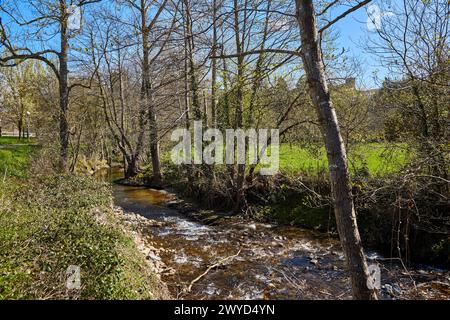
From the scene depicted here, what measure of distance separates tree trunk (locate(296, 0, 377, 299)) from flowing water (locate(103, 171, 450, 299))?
137 cm

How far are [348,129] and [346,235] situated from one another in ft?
22.5

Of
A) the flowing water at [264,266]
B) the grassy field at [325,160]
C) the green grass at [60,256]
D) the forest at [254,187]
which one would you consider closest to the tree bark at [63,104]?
the forest at [254,187]

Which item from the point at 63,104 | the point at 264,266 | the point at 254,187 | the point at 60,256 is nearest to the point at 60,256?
the point at 60,256

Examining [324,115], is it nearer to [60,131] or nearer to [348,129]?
[348,129]

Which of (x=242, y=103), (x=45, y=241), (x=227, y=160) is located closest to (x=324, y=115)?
(x=45, y=241)

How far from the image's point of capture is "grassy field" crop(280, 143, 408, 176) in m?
8.16

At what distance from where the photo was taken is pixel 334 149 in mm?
2924

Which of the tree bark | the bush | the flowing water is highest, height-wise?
the tree bark

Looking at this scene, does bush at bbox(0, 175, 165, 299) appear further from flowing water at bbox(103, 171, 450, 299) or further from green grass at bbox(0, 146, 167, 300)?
flowing water at bbox(103, 171, 450, 299)

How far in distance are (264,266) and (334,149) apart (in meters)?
4.47

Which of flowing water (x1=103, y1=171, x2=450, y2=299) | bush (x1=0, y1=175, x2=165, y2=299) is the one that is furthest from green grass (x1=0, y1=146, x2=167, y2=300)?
flowing water (x1=103, y1=171, x2=450, y2=299)

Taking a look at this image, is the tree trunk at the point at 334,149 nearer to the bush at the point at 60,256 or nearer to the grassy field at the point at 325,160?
the bush at the point at 60,256

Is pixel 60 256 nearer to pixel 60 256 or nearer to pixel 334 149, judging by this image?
pixel 60 256

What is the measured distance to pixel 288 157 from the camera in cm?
1188
